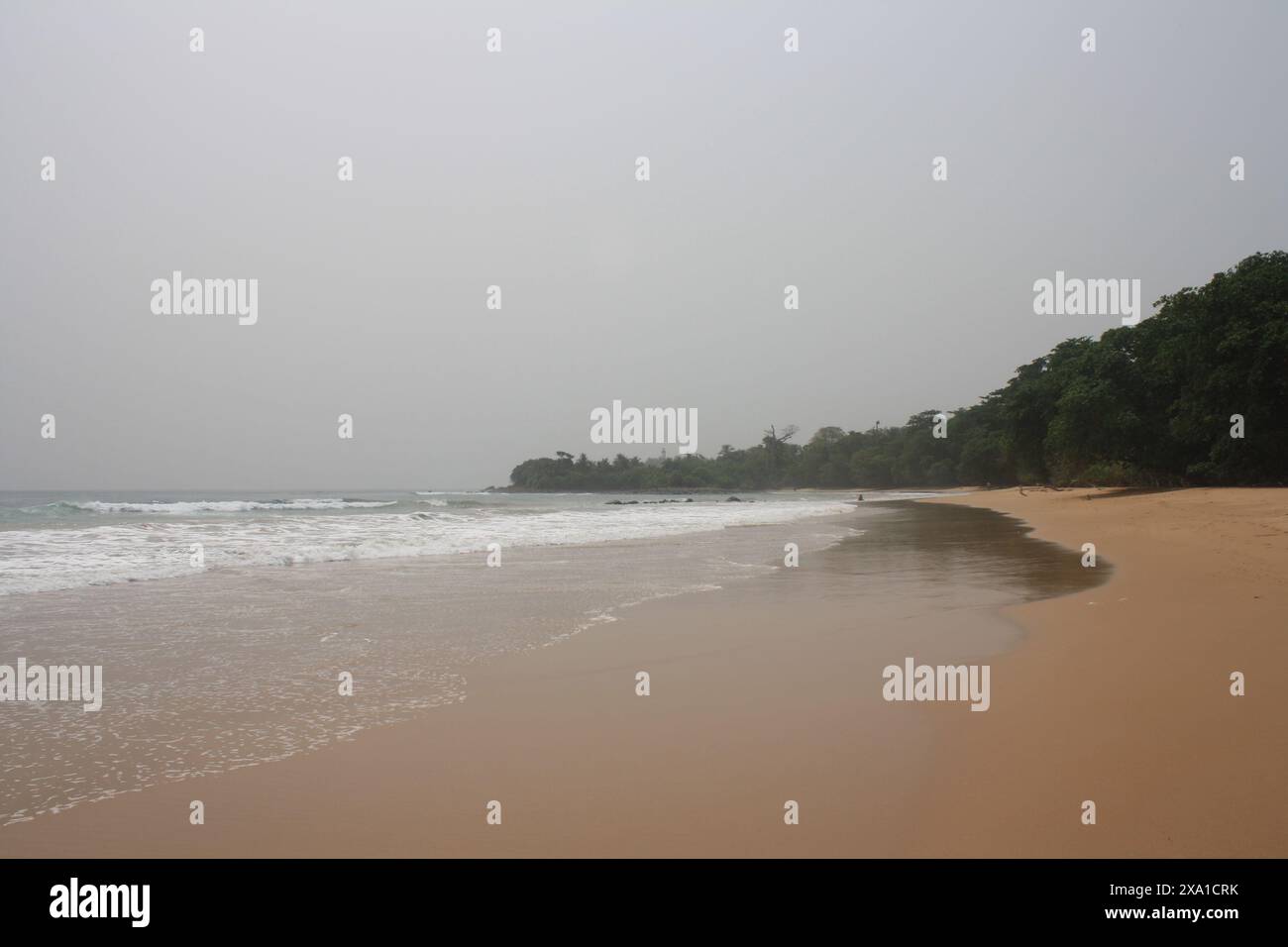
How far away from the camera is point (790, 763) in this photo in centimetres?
364

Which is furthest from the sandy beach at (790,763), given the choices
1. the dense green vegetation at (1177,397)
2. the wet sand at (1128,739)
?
the dense green vegetation at (1177,397)

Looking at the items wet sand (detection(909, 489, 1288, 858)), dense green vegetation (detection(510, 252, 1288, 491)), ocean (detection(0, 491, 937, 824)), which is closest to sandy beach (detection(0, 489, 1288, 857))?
wet sand (detection(909, 489, 1288, 858))

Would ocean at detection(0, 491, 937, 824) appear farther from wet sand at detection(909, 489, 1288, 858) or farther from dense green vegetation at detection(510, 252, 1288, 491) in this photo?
dense green vegetation at detection(510, 252, 1288, 491)

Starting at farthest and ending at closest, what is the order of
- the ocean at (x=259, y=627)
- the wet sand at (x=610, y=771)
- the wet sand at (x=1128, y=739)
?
the ocean at (x=259, y=627)
the wet sand at (x=610, y=771)
the wet sand at (x=1128, y=739)

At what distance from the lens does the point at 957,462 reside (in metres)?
107

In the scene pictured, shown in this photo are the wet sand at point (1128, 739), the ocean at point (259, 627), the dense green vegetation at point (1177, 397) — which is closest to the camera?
the wet sand at point (1128, 739)

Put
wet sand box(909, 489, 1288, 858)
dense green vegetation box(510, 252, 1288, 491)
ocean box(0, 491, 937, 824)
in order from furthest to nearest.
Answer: dense green vegetation box(510, 252, 1288, 491)
ocean box(0, 491, 937, 824)
wet sand box(909, 489, 1288, 858)

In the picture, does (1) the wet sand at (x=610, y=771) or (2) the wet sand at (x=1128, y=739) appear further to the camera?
(1) the wet sand at (x=610, y=771)

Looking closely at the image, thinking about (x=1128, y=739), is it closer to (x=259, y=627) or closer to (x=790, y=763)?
(x=790, y=763)

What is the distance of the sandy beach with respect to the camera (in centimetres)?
288

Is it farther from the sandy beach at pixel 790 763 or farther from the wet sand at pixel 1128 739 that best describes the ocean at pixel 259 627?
the wet sand at pixel 1128 739

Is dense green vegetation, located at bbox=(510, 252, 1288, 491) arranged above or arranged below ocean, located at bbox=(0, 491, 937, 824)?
above

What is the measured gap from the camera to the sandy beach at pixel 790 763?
2883 mm
